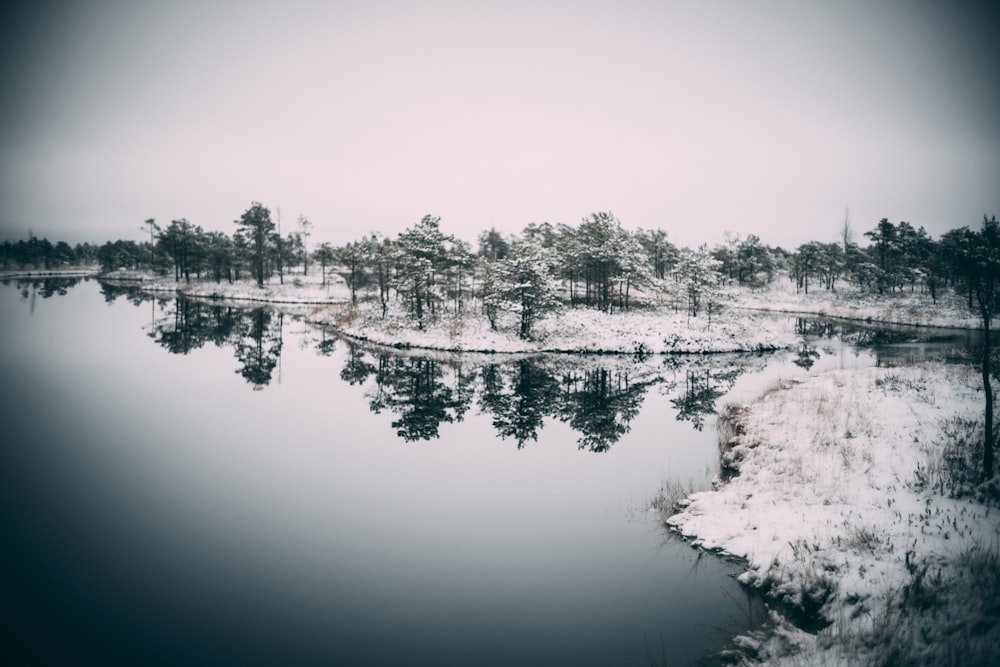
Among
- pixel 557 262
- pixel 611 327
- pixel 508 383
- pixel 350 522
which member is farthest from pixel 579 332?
pixel 350 522

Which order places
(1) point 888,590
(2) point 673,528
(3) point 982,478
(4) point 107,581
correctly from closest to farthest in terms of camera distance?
(1) point 888,590 → (4) point 107,581 → (3) point 982,478 → (2) point 673,528

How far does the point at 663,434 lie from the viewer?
76.5 feet

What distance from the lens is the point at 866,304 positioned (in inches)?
3310

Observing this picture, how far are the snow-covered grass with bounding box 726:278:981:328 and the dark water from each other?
44914 millimetres

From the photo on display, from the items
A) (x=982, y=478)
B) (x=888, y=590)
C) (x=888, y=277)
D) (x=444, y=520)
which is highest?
(x=888, y=277)

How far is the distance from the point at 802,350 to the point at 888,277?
5572 centimetres

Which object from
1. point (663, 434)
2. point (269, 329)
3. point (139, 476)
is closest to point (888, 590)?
point (663, 434)

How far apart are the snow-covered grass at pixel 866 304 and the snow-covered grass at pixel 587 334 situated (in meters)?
7.71

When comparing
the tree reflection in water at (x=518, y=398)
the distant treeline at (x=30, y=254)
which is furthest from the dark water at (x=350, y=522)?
the distant treeline at (x=30, y=254)

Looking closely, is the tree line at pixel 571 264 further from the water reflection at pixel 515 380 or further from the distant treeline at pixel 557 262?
the water reflection at pixel 515 380

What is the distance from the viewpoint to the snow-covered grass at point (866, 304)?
222 ft

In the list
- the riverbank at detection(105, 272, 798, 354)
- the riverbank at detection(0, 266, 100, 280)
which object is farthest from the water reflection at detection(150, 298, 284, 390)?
the riverbank at detection(0, 266, 100, 280)

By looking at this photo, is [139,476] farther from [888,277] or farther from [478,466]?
[888,277]

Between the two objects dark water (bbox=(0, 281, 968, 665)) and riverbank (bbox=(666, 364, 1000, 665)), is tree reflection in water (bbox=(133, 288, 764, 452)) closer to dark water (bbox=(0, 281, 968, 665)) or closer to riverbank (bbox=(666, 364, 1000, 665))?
dark water (bbox=(0, 281, 968, 665))
